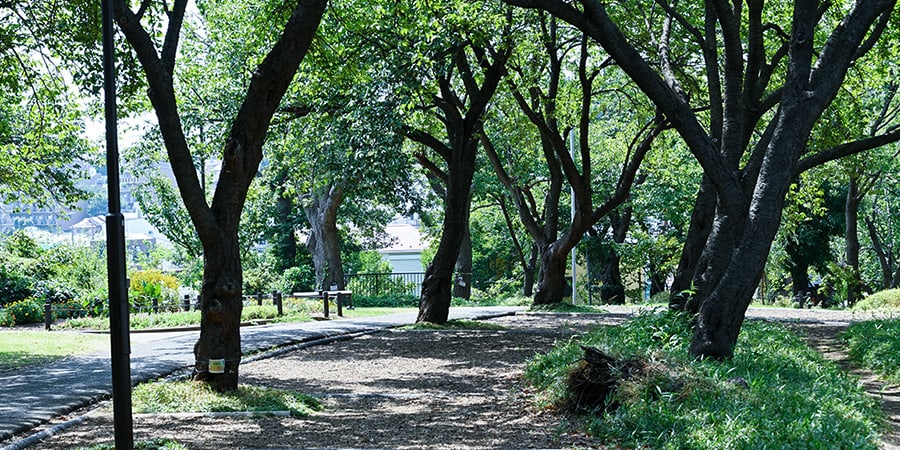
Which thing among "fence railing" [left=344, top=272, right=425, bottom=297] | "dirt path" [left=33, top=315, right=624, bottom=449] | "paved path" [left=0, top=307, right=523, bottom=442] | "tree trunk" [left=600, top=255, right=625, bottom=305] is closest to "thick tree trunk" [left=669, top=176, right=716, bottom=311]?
"dirt path" [left=33, top=315, right=624, bottom=449]

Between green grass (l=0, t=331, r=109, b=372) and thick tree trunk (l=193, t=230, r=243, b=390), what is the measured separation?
17.6 ft

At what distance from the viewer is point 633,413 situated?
7859 millimetres

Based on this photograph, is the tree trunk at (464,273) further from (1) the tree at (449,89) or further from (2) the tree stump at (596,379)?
(2) the tree stump at (596,379)

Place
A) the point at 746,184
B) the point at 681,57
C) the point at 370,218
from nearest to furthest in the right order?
1. the point at 746,184
2. the point at 681,57
3. the point at 370,218

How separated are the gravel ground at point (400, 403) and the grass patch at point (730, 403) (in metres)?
0.39

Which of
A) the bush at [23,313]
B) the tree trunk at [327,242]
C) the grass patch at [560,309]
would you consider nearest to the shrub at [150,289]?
the bush at [23,313]

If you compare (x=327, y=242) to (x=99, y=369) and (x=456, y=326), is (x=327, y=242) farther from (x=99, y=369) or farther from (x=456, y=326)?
(x=99, y=369)

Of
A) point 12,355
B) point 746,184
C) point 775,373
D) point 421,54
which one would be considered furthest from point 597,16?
point 12,355

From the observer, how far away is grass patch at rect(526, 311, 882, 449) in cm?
688

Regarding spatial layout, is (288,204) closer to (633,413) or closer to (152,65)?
(152,65)

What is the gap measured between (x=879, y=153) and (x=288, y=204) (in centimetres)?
2408

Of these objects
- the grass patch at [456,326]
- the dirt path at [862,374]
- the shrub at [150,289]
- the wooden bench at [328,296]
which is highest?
the shrub at [150,289]

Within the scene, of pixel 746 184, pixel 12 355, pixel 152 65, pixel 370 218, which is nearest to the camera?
pixel 152 65

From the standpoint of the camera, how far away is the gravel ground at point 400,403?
26.7 feet
